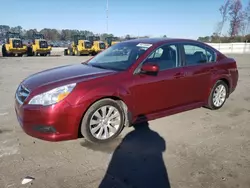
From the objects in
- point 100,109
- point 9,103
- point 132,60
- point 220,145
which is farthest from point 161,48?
point 9,103

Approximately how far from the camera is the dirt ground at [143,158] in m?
2.67

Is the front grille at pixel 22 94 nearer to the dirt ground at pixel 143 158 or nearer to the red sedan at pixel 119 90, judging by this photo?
the red sedan at pixel 119 90

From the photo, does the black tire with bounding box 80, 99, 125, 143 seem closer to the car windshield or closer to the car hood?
the car hood

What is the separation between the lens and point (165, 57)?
4.27 metres

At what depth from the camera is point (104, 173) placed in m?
2.80

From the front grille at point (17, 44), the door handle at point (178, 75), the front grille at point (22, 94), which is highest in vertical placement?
the front grille at point (17, 44)

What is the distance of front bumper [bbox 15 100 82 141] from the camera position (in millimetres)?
3143

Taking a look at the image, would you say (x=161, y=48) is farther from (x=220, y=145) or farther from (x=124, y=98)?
(x=220, y=145)

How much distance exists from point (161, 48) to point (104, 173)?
2466mm

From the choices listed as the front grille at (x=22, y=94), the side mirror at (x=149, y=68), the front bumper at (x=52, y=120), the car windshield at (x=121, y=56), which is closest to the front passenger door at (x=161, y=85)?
the side mirror at (x=149, y=68)

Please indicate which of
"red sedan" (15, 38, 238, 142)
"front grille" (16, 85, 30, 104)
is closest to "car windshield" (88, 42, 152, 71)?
"red sedan" (15, 38, 238, 142)

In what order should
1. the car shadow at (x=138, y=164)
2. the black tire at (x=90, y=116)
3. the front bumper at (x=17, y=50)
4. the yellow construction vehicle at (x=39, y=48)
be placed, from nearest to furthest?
the car shadow at (x=138, y=164) < the black tire at (x=90, y=116) < the front bumper at (x=17, y=50) < the yellow construction vehicle at (x=39, y=48)

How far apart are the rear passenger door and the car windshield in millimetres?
916

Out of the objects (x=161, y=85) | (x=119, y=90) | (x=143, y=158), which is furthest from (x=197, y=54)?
(x=143, y=158)
